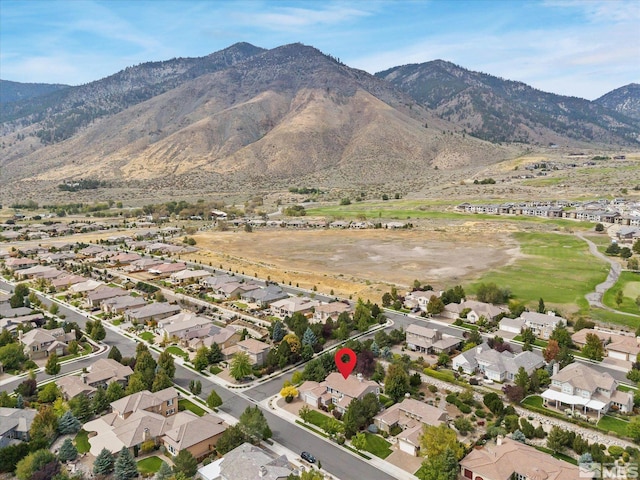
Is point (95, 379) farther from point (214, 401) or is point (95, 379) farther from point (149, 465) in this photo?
point (149, 465)

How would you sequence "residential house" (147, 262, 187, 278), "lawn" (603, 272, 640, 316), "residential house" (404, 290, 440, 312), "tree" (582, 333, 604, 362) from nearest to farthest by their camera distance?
"tree" (582, 333, 604, 362) → "lawn" (603, 272, 640, 316) → "residential house" (404, 290, 440, 312) → "residential house" (147, 262, 187, 278)

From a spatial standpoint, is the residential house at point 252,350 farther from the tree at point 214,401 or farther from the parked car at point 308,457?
the parked car at point 308,457

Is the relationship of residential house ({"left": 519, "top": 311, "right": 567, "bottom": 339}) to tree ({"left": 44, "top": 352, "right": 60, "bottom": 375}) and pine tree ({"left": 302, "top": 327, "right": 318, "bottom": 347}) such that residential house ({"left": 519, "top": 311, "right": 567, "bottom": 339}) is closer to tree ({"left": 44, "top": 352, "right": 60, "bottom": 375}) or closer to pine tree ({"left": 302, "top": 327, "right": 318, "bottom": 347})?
pine tree ({"left": 302, "top": 327, "right": 318, "bottom": 347})

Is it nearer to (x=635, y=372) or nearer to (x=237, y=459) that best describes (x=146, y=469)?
(x=237, y=459)

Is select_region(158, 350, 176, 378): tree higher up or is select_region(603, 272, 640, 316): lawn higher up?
select_region(158, 350, 176, 378): tree

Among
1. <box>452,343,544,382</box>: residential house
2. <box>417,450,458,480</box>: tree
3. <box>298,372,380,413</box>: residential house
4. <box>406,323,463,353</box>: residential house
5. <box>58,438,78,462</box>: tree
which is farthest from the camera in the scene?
<box>406,323,463,353</box>: residential house

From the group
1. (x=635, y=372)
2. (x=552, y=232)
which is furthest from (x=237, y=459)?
(x=552, y=232)

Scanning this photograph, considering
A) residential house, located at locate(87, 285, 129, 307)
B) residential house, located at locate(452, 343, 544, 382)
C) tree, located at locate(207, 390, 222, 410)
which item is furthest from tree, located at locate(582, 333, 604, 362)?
residential house, located at locate(87, 285, 129, 307)
